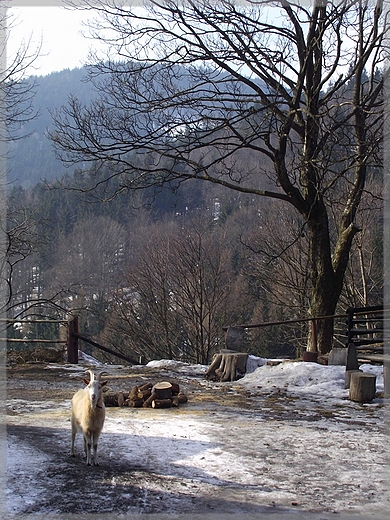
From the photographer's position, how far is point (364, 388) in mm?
10141

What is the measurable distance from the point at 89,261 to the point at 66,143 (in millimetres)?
32530

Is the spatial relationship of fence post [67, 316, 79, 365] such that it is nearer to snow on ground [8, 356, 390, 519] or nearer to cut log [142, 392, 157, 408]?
snow on ground [8, 356, 390, 519]

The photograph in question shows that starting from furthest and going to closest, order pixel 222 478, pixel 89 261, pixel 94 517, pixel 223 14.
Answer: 1. pixel 89 261
2. pixel 223 14
3. pixel 222 478
4. pixel 94 517

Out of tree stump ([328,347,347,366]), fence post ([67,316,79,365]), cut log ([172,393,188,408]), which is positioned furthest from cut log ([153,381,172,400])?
fence post ([67,316,79,365])

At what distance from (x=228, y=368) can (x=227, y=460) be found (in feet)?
A: 21.4

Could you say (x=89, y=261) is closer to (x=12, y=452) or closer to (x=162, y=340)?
(x=162, y=340)

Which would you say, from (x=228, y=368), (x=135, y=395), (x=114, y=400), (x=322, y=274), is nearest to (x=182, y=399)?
(x=135, y=395)

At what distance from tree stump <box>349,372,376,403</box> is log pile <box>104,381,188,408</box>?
2.71 metres

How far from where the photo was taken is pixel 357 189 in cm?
1457

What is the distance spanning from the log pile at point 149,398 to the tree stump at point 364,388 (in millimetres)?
2706

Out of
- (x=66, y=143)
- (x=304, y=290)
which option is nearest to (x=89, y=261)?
(x=304, y=290)

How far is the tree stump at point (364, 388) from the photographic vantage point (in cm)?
1014

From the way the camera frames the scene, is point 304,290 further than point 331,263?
Yes

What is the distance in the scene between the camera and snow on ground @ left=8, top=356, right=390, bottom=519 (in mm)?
5430
